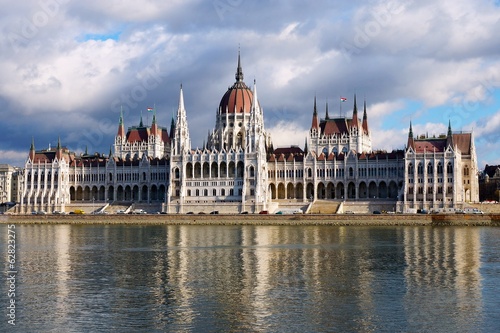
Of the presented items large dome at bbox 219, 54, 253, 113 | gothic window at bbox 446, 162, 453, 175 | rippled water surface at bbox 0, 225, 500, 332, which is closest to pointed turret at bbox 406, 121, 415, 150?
gothic window at bbox 446, 162, 453, 175

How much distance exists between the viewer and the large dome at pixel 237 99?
148250mm

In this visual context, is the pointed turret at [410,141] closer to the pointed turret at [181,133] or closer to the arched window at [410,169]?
the arched window at [410,169]

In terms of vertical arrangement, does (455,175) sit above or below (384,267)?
above

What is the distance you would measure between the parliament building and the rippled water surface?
181ft

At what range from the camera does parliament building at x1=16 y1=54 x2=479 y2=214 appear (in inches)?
4875

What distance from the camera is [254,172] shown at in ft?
427

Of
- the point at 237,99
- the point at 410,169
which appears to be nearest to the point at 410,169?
the point at 410,169

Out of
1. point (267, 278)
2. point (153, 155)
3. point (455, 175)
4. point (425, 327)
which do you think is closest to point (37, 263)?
point (267, 278)

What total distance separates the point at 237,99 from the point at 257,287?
109787 mm

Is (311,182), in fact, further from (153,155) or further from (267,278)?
(267,278)

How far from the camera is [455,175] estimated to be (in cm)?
11981

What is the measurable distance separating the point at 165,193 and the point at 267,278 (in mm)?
94749

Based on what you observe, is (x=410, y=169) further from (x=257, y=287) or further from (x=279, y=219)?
(x=257, y=287)

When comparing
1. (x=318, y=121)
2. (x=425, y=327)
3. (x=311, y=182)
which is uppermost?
(x=318, y=121)
